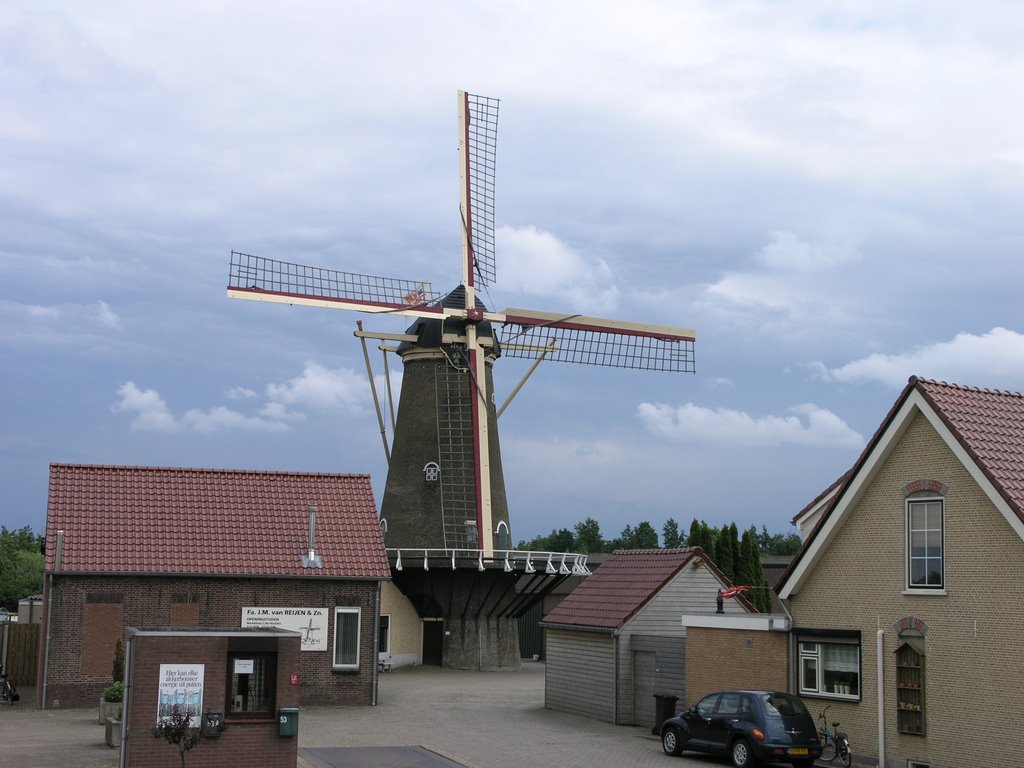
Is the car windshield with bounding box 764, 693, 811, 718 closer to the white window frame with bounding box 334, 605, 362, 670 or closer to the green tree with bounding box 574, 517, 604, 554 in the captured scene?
the white window frame with bounding box 334, 605, 362, 670

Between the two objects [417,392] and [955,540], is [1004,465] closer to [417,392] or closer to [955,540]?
[955,540]

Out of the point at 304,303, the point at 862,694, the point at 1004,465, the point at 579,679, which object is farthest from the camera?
the point at 304,303

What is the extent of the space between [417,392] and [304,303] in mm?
→ 5361

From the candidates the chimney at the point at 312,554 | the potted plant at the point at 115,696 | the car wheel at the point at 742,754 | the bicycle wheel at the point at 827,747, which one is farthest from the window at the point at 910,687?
the chimney at the point at 312,554

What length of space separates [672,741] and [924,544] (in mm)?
6104

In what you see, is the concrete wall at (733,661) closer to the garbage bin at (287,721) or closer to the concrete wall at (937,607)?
the concrete wall at (937,607)

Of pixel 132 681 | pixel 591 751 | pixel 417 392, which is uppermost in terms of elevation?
pixel 417 392

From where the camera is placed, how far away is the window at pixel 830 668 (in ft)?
74.8

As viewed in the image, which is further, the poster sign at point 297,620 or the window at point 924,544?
the poster sign at point 297,620

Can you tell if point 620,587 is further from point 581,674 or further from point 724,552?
point 724,552

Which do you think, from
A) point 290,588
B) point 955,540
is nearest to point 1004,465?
point 955,540

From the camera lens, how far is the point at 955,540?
20828 mm

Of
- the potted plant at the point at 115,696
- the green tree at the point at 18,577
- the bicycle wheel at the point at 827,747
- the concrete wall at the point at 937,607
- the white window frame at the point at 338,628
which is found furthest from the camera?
the green tree at the point at 18,577

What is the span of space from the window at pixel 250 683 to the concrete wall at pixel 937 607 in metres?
10.4
